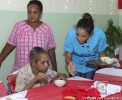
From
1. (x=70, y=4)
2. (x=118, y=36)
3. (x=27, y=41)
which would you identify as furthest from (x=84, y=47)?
(x=118, y=36)

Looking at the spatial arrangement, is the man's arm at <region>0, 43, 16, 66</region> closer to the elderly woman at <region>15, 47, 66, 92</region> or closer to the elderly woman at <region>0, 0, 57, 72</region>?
the elderly woman at <region>0, 0, 57, 72</region>

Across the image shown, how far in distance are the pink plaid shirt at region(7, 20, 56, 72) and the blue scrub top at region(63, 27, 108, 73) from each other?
12.0 inches

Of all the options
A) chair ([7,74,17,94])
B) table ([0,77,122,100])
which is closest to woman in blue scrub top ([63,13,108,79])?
table ([0,77,122,100])

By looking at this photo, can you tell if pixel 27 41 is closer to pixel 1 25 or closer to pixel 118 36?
pixel 1 25

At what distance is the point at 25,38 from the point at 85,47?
2.17 ft

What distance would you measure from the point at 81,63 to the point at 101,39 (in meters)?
0.33

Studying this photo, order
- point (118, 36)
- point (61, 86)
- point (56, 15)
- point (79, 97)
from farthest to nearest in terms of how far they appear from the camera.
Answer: point (118, 36) < point (56, 15) < point (61, 86) < point (79, 97)

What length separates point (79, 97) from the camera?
145 cm

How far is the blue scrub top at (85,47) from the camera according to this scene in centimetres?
242

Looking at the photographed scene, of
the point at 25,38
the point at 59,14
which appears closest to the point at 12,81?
the point at 25,38

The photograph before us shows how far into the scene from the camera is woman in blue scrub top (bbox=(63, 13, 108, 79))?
7.61 ft

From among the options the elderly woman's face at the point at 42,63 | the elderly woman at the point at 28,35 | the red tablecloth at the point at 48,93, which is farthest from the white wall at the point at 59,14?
the red tablecloth at the point at 48,93

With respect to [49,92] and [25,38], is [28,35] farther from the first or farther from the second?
[49,92]

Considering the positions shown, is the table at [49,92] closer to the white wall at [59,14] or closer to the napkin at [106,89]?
the napkin at [106,89]
